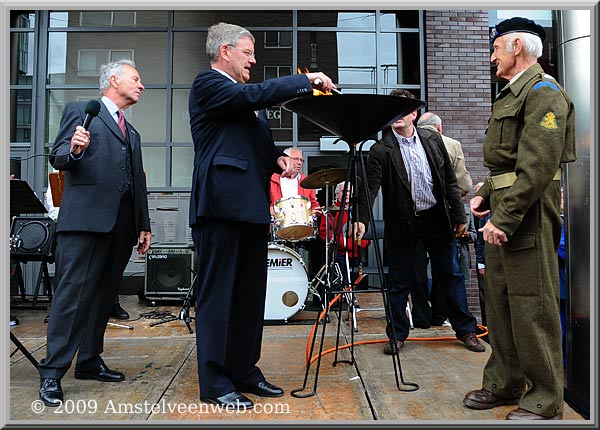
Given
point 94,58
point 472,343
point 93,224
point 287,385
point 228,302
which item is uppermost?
point 94,58

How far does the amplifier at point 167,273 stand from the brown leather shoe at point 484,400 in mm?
4683

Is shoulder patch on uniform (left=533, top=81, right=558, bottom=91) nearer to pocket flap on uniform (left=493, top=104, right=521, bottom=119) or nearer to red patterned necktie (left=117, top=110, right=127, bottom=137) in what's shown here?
pocket flap on uniform (left=493, top=104, right=521, bottom=119)

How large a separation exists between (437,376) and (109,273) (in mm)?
2417

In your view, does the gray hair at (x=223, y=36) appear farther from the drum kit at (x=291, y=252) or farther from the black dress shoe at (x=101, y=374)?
the drum kit at (x=291, y=252)

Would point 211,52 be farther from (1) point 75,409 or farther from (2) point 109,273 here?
(1) point 75,409

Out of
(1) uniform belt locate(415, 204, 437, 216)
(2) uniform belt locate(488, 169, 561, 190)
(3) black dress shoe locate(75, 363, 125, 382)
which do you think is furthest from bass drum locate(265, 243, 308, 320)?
(2) uniform belt locate(488, 169, 561, 190)

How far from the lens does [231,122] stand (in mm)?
3227

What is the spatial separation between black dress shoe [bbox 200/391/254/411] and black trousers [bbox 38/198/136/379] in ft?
3.27

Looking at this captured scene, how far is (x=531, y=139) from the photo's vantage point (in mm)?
2695

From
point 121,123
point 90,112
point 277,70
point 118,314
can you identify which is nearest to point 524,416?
point 90,112

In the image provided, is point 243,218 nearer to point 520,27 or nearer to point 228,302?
point 228,302

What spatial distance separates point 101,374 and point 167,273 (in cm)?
345

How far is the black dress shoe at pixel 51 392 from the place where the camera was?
320 centimetres

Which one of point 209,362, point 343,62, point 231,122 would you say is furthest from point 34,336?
point 343,62
